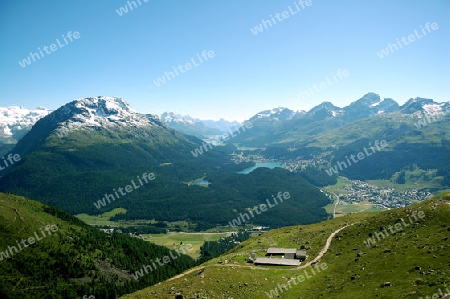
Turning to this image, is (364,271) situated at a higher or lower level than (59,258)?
lower

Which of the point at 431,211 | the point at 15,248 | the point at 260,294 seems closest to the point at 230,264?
the point at 260,294

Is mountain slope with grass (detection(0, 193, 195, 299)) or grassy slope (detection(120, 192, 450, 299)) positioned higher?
mountain slope with grass (detection(0, 193, 195, 299))

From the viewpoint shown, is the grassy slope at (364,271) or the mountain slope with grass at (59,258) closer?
the grassy slope at (364,271)

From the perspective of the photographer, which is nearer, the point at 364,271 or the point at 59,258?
the point at 364,271

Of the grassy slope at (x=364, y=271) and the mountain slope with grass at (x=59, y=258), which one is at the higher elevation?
the mountain slope with grass at (x=59, y=258)
